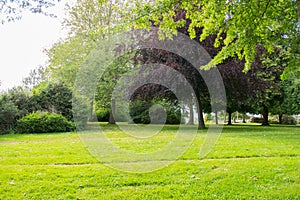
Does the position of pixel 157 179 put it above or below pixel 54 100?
below

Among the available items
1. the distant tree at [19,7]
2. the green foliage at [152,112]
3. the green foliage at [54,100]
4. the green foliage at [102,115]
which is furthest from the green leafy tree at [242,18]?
the green foliage at [102,115]

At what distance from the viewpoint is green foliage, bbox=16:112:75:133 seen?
12688mm

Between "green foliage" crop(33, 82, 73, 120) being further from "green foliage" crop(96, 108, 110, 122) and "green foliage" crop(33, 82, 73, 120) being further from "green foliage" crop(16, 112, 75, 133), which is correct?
"green foliage" crop(96, 108, 110, 122)

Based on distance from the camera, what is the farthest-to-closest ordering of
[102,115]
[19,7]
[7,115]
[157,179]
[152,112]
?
[102,115], [152,112], [7,115], [19,7], [157,179]

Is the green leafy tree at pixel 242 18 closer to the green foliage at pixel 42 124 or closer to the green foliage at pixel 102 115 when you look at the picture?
the green foliage at pixel 42 124

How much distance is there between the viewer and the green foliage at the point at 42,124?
1269 cm

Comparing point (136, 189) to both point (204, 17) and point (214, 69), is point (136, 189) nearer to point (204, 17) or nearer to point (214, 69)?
point (204, 17)

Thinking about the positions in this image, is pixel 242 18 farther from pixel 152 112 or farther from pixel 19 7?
pixel 152 112

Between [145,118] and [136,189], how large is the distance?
1675cm

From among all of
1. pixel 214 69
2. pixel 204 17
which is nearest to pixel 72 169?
pixel 204 17

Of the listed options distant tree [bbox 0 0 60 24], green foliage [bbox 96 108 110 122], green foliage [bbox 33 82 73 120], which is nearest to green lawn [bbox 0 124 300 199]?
distant tree [bbox 0 0 60 24]

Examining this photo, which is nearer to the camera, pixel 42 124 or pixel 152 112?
pixel 42 124

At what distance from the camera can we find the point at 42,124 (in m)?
12.9

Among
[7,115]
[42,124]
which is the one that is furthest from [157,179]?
[7,115]
